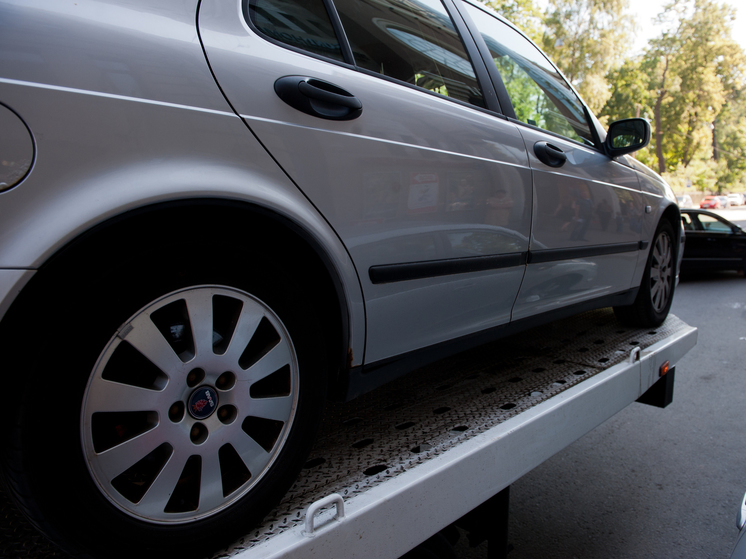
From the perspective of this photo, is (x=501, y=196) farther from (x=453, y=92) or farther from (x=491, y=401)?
(x=491, y=401)

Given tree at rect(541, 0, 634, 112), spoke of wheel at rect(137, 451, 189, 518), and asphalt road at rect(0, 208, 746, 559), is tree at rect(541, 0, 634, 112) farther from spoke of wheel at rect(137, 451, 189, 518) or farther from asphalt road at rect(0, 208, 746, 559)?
spoke of wheel at rect(137, 451, 189, 518)

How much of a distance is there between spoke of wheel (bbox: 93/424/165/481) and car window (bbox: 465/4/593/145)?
183cm

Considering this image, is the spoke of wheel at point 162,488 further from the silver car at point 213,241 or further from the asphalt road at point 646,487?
the asphalt road at point 646,487

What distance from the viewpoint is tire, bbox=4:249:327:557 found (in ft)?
3.07

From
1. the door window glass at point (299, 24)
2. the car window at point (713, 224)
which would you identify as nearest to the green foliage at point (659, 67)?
the car window at point (713, 224)

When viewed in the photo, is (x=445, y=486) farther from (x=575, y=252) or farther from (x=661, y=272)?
(x=661, y=272)

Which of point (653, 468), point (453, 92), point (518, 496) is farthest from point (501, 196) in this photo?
point (653, 468)

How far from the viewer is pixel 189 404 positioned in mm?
1093

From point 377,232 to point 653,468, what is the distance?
8.65 ft

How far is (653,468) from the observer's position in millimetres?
3127

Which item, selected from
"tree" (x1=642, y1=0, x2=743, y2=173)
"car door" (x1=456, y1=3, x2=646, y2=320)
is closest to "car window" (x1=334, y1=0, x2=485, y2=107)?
"car door" (x1=456, y1=3, x2=646, y2=320)

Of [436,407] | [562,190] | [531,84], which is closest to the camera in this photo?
[436,407]

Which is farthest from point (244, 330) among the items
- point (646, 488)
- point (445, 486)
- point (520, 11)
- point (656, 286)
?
point (520, 11)

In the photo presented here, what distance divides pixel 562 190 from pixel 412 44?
2.81 ft
